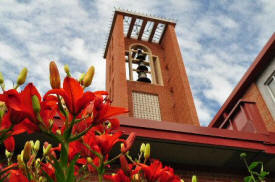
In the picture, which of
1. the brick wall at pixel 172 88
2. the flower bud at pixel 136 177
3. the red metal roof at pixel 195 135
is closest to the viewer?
the flower bud at pixel 136 177

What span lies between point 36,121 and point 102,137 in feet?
0.70

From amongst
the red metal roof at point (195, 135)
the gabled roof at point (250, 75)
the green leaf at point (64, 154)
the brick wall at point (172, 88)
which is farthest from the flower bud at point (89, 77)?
the brick wall at point (172, 88)

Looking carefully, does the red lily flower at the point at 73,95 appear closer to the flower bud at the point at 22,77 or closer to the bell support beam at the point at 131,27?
the flower bud at the point at 22,77

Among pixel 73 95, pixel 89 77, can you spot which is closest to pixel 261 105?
pixel 89 77

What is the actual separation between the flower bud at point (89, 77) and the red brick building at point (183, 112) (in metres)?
2.15

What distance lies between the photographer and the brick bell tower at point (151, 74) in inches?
532

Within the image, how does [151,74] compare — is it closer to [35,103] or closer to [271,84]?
[271,84]

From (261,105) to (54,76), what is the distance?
882 centimetres

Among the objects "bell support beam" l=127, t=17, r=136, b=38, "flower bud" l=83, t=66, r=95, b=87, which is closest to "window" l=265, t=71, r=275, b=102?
"flower bud" l=83, t=66, r=95, b=87

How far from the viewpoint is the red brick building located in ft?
10.3

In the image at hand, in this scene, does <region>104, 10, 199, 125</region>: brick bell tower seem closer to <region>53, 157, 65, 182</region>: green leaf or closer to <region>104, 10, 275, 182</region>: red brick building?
<region>104, 10, 275, 182</region>: red brick building

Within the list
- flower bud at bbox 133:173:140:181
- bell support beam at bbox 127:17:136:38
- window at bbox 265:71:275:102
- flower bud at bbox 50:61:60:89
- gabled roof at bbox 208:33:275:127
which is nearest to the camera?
flower bud at bbox 50:61:60:89

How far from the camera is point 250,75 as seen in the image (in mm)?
8531

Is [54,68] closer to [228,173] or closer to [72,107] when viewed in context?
[72,107]
